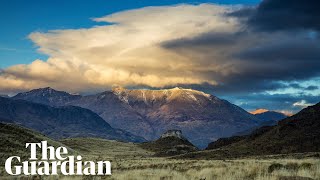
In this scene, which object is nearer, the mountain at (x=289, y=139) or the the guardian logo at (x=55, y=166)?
the the guardian logo at (x=55, y=166)

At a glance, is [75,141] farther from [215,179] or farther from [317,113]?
[215,179]

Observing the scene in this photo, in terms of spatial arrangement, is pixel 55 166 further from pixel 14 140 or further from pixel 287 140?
pixel 287 140

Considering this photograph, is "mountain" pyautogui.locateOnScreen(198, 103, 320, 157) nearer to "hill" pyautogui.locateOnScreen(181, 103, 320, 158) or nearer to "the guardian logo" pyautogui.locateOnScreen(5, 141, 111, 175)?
"hill" pyautogui.locateOnScreen(181, 103, 320, 158)

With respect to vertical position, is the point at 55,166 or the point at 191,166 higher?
the point at 55,166

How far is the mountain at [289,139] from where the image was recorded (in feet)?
324

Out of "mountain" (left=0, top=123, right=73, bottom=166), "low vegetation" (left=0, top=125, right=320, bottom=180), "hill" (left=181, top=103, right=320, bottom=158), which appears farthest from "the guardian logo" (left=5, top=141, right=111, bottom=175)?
"hill" (left=181, top=103, right=320, bottom=158)

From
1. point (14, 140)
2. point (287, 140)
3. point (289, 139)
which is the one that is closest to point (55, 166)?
point (14, 140)

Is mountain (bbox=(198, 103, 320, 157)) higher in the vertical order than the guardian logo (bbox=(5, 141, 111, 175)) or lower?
higher

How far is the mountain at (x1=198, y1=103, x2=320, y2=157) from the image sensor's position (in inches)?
3890

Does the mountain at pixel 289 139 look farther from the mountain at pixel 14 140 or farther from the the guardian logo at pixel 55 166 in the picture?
the the guardian logo at pixel 55 166

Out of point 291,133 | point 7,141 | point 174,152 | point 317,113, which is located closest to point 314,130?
point 291,133

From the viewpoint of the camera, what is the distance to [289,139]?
10506 centimetres

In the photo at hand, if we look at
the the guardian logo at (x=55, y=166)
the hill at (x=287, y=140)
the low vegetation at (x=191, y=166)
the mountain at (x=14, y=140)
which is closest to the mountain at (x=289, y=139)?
the hill at (x=287, y=140)

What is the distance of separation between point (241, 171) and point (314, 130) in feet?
294
